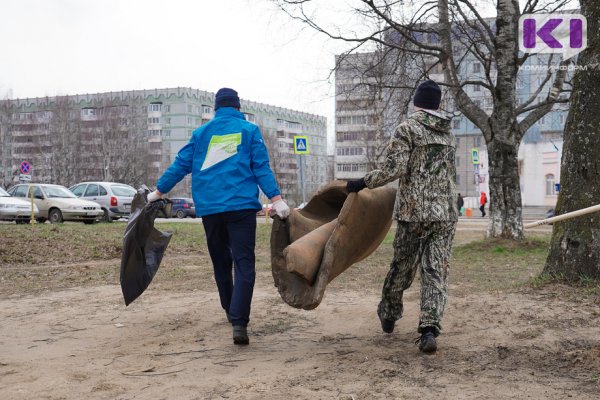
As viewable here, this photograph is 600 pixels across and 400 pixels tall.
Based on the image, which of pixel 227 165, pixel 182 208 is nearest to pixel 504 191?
pixel 227 165

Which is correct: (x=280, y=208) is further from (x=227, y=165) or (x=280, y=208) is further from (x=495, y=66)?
(x=495, y=66)

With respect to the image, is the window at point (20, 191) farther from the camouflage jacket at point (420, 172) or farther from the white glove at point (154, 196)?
the camouflage jacket at point (420, 172)

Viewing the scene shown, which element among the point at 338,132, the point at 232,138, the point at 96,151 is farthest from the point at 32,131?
the point at 232,138

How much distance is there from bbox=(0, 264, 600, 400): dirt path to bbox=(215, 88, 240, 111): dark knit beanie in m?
1.77

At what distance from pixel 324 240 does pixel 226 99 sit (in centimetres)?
135

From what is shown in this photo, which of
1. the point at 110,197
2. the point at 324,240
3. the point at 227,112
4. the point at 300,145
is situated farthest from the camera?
the point at 110,197

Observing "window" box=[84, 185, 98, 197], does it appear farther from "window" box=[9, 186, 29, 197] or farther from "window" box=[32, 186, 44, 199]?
"window" box=[32, 186, 44, 199]

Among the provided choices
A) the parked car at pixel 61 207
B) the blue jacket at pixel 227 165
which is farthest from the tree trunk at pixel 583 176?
the parked car at pixel 61 207

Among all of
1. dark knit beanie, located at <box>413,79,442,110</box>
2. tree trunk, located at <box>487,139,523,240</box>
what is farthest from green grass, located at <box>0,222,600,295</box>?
dark knit beanie, located at <box>413,79,442,110</box>

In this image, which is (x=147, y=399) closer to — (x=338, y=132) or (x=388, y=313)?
(x=388, y=313)

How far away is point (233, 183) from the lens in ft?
15.4

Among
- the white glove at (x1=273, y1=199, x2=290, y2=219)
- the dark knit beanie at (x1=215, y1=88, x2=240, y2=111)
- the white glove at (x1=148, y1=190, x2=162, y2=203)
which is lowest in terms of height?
the white glove at (x1=273, y1=199, x2=290, y2=219)

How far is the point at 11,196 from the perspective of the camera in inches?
861

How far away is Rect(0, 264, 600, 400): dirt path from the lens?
3473 mm
